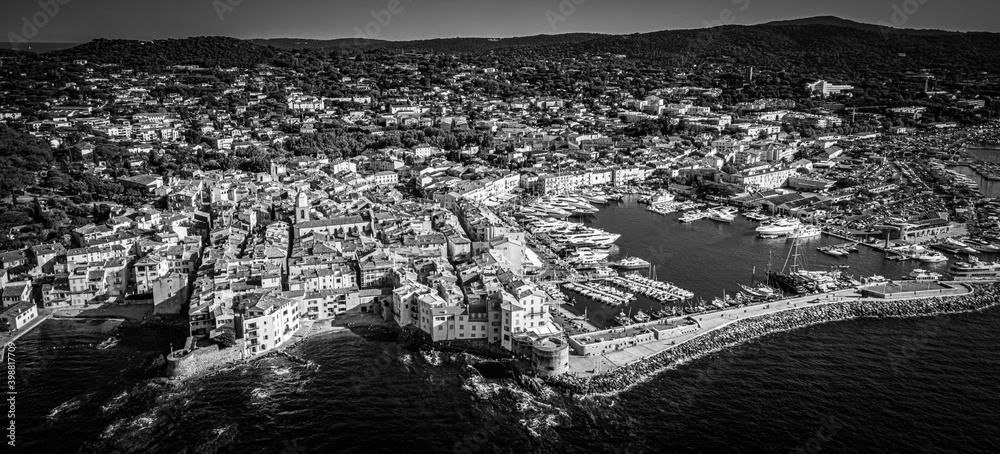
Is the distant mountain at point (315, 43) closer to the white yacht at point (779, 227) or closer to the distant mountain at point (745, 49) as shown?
the distant mountain at point (745, 49)

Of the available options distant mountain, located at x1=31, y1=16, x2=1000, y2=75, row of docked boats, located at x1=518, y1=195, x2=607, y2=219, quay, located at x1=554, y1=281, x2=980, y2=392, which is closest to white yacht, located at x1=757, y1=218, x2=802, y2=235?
quay, located at x1=554, y1=281, x2=980, y2=392

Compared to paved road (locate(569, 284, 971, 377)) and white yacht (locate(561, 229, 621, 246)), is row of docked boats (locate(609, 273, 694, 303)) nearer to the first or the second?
paved road (locate(569, 284, 971, 377))

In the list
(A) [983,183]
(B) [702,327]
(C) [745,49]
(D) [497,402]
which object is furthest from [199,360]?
(C) [745,49]

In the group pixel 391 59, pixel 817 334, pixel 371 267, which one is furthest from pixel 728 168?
pixel 391 59

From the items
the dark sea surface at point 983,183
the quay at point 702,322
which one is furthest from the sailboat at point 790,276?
the dark sea surface at point 983,183

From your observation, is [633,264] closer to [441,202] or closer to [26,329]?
[441,202]

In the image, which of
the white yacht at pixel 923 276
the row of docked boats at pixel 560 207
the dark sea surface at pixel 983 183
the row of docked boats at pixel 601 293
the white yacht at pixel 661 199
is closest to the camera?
the row of docked boats at pixel 601 293
